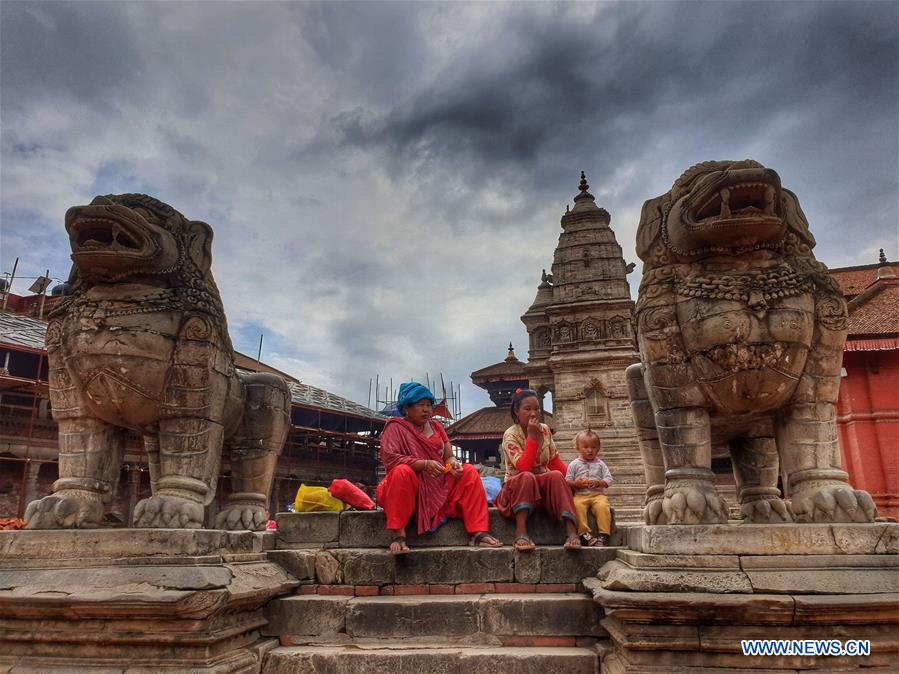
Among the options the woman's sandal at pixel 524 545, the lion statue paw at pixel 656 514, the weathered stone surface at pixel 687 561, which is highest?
the lion statue paw at pixel 656 514

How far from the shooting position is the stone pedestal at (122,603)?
3.01 meters

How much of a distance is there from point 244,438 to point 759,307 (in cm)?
361

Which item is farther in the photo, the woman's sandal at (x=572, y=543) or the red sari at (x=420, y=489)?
the red sari at (x=420, y=489)

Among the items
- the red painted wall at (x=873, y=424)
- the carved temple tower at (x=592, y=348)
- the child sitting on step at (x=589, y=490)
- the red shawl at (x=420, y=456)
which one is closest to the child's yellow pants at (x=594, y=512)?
the child sitting on step at (x=589, y=490)

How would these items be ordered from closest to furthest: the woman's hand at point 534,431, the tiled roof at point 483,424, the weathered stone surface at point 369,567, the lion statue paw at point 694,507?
the lion statue paw at point 694,507, the weathered stone surface at point 369,567, the woman's hand at point 534,431, the tiled roof at point 483,424

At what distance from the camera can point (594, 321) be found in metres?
30.3

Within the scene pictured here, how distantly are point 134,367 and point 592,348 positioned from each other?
27310mm

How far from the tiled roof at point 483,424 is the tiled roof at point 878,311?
1927 centimetres

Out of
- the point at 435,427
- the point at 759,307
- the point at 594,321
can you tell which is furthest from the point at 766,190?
the point at 594,321

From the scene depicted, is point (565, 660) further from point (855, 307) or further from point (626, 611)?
point (855, 307)

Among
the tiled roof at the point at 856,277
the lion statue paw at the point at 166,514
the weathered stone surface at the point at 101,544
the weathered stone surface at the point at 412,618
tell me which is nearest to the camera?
the weathered stone surface at the point at 101,544

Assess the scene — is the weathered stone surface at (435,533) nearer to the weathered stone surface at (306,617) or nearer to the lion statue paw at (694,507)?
the weathered stone surface at (306,617)

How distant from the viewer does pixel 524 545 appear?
12.7ft

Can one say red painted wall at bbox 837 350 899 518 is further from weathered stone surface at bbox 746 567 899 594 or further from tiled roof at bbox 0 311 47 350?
tiled roof at bbox 0 311 47 350
